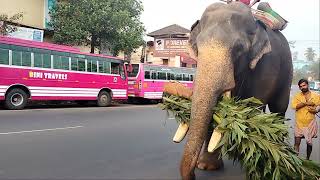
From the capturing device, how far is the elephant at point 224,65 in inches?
164

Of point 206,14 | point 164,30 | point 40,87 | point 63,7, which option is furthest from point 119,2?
point 164,30

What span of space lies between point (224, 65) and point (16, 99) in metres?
13.7

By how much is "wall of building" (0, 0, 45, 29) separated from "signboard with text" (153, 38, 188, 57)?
19466 mm

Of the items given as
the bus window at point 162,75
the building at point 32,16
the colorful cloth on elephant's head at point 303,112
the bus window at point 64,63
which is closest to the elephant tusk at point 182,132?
the colorful cloth on elephant's head at point 303,112

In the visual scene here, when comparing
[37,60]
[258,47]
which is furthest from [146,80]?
[258,47]

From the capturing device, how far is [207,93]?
13.9 feet

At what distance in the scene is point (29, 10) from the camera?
77.4 ft

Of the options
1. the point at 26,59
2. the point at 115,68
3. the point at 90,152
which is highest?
the point at 26,59

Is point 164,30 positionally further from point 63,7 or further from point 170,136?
point 170,136

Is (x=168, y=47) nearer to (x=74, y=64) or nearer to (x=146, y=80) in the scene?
(x=146, y=80)

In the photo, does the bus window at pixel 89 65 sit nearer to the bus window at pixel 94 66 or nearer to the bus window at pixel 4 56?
the bus window at pixel 94 66

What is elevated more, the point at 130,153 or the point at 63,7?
the point at 63,7

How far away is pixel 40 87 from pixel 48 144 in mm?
9789

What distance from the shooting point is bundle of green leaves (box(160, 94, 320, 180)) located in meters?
4.17
